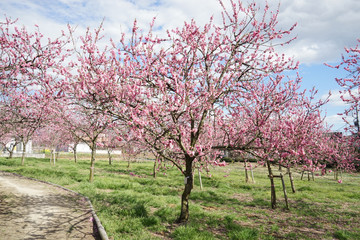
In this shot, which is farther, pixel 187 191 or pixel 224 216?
pixel 224 216

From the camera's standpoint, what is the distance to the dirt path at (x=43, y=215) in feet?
21.8

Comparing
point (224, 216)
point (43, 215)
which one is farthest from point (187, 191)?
point (43, 215)

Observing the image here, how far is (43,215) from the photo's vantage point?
8.23 meters

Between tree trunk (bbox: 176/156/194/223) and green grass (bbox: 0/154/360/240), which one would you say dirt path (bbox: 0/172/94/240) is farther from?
tree trunk (bbox: 176/156/194/223)

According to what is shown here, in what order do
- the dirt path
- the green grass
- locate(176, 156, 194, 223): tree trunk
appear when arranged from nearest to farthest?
the dirt path, the green grass, locate(176, 156, 194, 223): tree trunk

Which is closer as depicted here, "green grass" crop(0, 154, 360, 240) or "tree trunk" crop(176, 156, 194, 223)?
"green grass" crop(0, 154, 360, 240)

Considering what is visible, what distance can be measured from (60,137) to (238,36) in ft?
116

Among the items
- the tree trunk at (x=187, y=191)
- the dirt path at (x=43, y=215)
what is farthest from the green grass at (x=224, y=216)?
the dirt path at (x=43, y=215)

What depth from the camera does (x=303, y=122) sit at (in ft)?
39.0

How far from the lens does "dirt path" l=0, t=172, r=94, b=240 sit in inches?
262

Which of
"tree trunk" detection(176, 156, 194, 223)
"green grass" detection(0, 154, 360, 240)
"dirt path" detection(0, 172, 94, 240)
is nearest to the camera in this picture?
"dirt path" detection(0, 172, 94, 240)

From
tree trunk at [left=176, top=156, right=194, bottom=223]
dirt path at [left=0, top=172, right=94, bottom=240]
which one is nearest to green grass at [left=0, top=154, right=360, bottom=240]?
tree trunk at [left=176, top=156, right=194, bottom=223]

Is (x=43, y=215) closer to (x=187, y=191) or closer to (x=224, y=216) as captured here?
(x=187, y=191)

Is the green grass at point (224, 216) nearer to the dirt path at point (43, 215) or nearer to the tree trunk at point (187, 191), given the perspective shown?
the tree trunk at point (187, 191)
